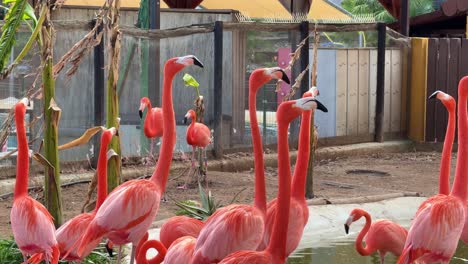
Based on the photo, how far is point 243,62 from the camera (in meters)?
12.3

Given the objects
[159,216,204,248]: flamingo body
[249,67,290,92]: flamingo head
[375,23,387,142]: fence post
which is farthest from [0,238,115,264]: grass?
[375,23,387,142]: fence post

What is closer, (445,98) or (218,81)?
(445,98)

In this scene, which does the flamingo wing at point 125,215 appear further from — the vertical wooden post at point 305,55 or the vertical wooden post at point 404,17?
the vertical wooden post at point 404,17

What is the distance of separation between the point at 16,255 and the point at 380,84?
8.86 meters

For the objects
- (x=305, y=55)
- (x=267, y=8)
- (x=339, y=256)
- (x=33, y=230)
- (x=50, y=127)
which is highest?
(x=267, y=8)

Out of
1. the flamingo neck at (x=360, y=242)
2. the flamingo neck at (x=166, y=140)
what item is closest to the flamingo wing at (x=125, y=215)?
the flamingo neck at (x=166, y=140)

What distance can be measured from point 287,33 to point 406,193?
12.7 feet

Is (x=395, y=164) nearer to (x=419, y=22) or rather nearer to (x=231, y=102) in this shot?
(x=231, y=102)

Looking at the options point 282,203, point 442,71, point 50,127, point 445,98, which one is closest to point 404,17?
point 442,71

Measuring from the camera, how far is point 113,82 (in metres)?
6.35

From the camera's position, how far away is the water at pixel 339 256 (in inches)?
280

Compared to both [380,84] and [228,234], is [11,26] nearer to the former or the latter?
[228,234]

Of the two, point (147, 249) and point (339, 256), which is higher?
point (147, 249)

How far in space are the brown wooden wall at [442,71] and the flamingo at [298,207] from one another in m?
9.07
